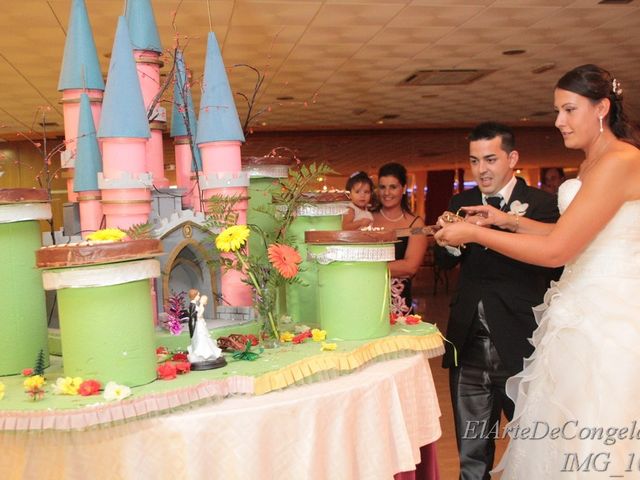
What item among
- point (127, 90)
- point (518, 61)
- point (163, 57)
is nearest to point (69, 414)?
point (127, 90)

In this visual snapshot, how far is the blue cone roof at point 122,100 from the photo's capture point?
6.82ft

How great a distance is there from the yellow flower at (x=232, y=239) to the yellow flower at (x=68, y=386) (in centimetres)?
59

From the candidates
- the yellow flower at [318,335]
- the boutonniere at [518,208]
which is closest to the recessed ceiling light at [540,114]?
the boutonniere at [518,208]

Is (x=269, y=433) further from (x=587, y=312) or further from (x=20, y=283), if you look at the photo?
(x=587, y=312)

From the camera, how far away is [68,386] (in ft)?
5.37

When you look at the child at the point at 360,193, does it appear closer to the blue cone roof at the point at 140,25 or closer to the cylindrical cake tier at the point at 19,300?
the blue cone roof at the point at 140,25

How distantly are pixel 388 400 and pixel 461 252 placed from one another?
3.78ft

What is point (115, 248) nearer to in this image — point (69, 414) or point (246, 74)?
point (69, 414)

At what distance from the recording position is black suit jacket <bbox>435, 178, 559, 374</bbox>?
2.68 m

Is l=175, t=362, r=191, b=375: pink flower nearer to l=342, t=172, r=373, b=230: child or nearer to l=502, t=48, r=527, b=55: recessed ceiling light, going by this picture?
l=342, t=172, r=373, b=230: child

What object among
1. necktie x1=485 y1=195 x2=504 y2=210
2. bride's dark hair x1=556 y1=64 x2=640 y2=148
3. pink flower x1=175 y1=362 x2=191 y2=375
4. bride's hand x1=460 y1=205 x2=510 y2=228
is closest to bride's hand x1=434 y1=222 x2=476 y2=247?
bride's hand x1=460 y1=205 x2=510 y2=228

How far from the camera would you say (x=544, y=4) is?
21.4 ft

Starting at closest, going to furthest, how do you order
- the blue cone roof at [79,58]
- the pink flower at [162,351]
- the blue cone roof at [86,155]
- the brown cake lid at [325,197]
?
1. the pink flower at [162,351]
2. the blue cone roof at [86,155]
3. the blue cone roof at [79,58]
4. the brown cake lid at [325,197]

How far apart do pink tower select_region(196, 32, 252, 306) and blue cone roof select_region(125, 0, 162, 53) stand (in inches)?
10.6
